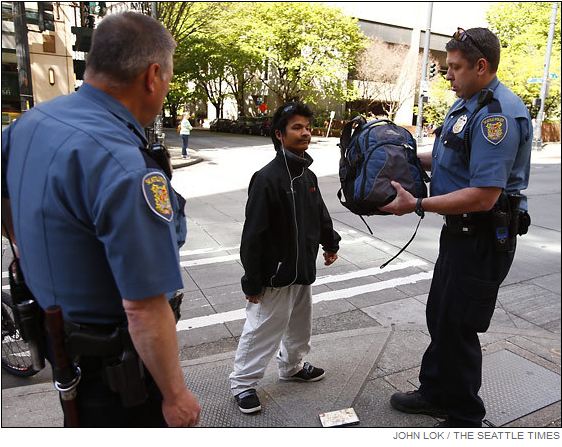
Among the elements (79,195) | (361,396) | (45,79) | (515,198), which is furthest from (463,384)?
(45,79)

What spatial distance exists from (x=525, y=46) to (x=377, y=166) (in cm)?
3295

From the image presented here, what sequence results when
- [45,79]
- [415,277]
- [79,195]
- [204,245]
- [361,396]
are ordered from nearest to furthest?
[79,195] < [361,396] < [415,277] < [204,245] < [45,79]

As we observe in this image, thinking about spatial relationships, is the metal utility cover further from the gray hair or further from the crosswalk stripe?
the crosswalk stripe

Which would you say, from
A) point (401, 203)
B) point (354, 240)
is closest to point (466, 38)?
point (401, 203)

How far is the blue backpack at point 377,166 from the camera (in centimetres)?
235

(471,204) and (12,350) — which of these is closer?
(471,204)

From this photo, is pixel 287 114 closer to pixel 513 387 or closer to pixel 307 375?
pixel 307 375

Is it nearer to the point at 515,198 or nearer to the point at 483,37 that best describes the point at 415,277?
the point at 515,198

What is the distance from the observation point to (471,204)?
2246mm

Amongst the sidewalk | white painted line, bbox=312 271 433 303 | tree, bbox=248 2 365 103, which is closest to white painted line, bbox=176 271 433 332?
white painted line, bbox=312 271 433 303

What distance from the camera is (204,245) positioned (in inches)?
264

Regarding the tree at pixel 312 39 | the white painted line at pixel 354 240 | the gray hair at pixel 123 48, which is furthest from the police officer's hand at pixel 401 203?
the tree at pixel 312 39

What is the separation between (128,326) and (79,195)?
0.44 metres

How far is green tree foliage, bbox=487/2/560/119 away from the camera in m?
25.9
